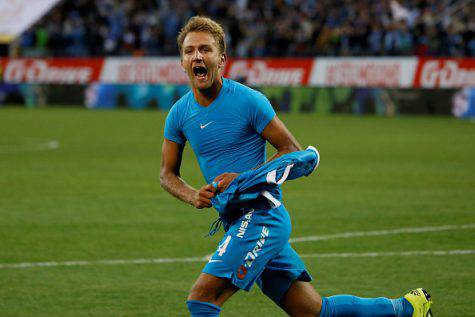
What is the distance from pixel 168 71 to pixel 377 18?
830cm

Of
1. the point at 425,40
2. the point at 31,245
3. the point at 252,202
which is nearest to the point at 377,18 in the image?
the point at 425,40

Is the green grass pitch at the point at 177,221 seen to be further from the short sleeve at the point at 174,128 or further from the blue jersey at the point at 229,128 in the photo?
the blue jersey at the point at 229,128

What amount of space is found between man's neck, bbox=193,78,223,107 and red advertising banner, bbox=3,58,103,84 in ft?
111

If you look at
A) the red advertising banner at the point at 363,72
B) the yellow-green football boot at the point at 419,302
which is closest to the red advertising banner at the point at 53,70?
the red advertising banner at the point at 363,72

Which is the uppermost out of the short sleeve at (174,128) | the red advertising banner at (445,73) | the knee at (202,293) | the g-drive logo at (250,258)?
the short sleeve at (174,128)

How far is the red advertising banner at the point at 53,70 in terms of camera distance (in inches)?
1540

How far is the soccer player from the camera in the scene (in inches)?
205

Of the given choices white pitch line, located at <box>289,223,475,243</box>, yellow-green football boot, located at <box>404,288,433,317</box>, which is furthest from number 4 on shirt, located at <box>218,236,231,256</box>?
white pitch line, located at <box>289,223,475,243</box>

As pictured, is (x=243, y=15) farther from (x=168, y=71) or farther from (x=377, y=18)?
(x=377, y=18)

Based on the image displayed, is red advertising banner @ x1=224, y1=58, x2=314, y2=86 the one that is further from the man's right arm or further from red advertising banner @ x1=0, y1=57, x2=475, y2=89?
the man's right arm

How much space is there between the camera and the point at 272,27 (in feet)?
123

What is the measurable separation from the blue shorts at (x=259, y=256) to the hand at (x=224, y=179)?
0.76 feet

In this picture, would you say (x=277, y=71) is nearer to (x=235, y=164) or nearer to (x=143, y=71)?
(x=143, y=71)

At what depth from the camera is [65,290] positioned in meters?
7.80
